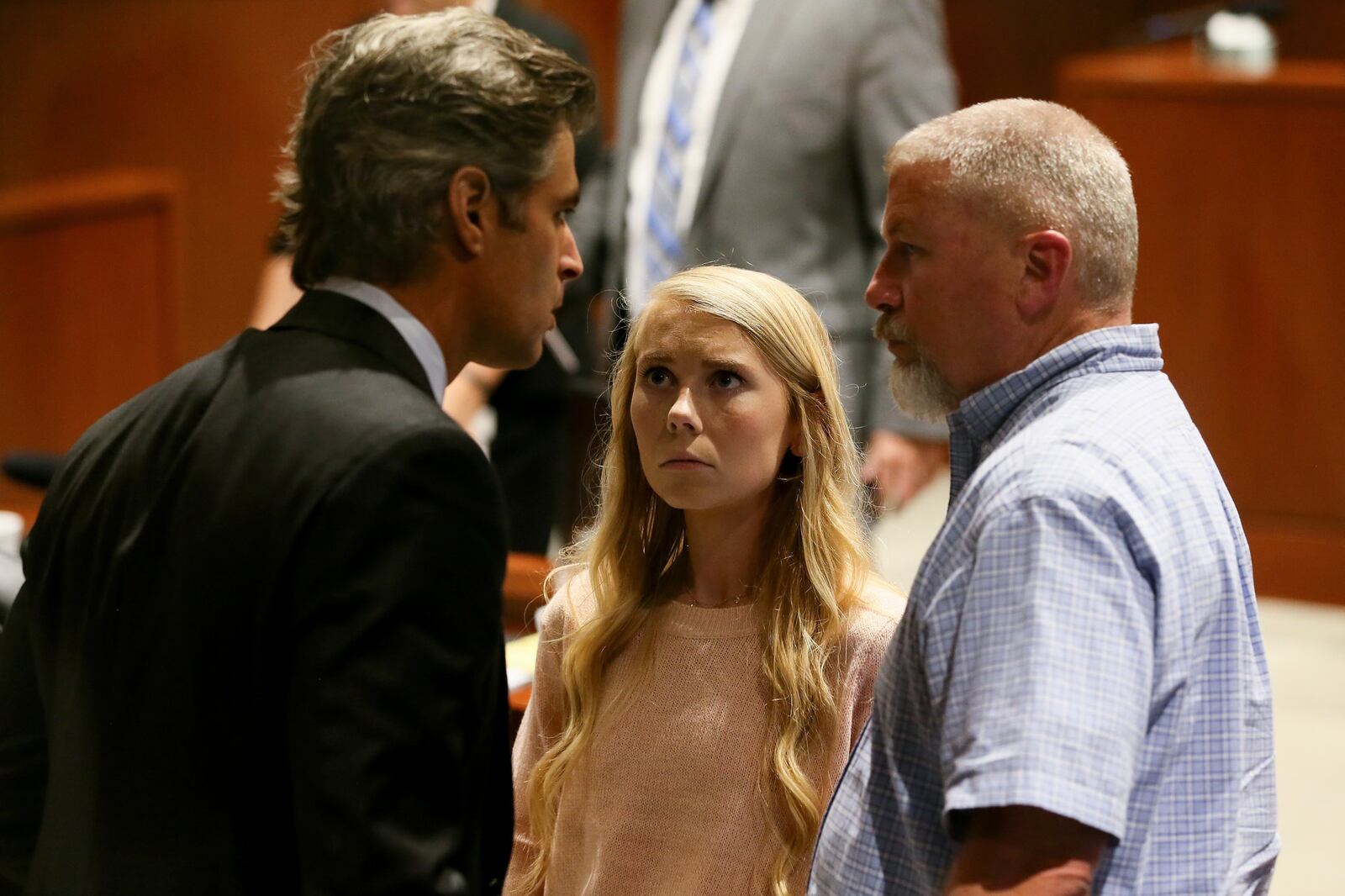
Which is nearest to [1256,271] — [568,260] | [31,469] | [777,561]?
[777,561]

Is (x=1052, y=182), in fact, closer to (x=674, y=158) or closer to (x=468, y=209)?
(x=468, y=209)

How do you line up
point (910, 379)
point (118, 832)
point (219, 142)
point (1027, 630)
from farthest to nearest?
point (219, 142)
point (910, 379)
point (118, 832)
point (1027, 630)

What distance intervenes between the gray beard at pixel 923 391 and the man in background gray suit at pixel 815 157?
1646 millimetres

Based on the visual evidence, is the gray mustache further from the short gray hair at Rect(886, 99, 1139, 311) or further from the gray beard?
the short gray hair at Rect(886, 99, 1139, 311)

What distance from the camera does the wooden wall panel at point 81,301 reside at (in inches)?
225

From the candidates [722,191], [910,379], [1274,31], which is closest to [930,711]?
[910,379]

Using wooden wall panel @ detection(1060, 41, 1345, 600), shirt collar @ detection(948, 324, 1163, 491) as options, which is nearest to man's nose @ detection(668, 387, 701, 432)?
shirt collar @ detection(948, 324, 1163, 491)

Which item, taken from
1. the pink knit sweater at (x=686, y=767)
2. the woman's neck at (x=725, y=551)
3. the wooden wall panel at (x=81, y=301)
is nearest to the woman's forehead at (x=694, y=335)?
the woman's neck at (x=725, y=551)

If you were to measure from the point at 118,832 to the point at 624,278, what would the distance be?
94.0 inches

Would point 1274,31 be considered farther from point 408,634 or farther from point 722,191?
point 408,634

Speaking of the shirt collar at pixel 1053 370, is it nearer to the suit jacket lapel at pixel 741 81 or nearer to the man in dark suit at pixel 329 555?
the man in dark suit at pixel 329 555

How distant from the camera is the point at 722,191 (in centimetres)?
354

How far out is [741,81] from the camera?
3.53 m

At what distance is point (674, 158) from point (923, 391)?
6.66 ft
